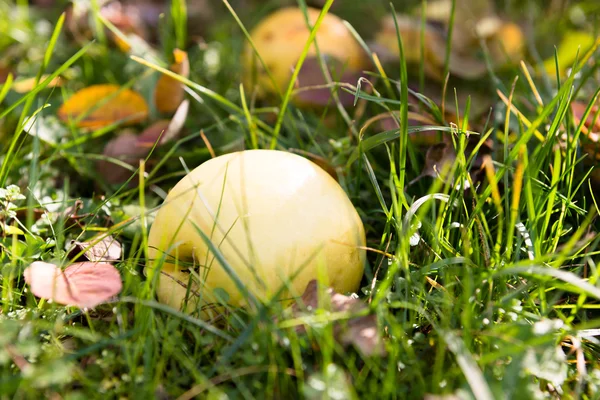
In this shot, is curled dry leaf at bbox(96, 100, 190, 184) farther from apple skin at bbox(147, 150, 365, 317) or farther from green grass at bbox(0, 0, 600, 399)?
apple skin at bbox(147, 150, 365, 317)

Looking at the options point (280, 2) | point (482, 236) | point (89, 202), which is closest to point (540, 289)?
point (482, 236)

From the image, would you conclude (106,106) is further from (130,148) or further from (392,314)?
(392,314)

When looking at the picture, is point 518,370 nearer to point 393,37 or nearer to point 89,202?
point 89,202

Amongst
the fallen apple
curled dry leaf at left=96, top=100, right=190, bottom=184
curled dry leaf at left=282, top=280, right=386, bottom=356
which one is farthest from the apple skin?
the fallen apple

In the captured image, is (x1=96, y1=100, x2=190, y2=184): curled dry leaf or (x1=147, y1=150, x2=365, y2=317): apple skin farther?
(x1=96, y1=100, x2=190, y2=184): curled dry leaf

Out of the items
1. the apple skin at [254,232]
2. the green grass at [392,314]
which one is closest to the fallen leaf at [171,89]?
the green grass at [392,314]

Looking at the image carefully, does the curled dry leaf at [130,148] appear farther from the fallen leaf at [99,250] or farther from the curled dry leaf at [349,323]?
the curled dry leaf at [349,323]
